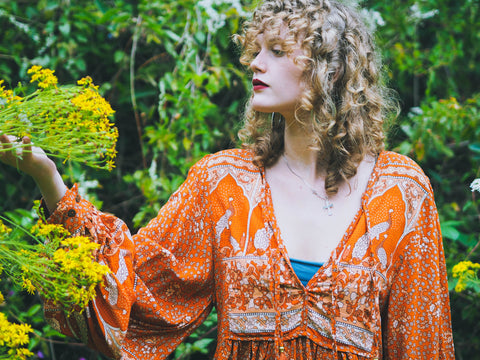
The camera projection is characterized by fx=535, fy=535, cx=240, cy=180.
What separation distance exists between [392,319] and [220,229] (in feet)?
1.53

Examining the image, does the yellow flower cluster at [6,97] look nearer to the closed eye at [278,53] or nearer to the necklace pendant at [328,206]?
the closed eye at [278,53]

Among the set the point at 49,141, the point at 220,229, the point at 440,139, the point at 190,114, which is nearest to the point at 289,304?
the point at 220,229

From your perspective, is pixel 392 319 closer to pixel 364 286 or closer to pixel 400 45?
pixel 364 286

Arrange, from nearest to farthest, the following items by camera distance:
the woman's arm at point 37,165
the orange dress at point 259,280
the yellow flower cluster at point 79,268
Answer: the yellow flower cluster at point 79,268 → the woman's arm at point 37,165 → the orange dress at point 259,280

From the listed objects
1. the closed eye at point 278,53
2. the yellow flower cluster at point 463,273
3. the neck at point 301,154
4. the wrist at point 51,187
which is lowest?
the yellow flower cluster at point 463,273

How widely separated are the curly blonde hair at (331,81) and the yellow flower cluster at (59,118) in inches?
21.0

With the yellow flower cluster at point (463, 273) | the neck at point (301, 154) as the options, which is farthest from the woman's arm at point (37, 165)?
the yellow flower cluster at point (463, 273)

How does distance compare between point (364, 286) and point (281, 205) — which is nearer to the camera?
point (364, 286)

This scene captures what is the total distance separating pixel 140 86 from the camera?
6.94 feet

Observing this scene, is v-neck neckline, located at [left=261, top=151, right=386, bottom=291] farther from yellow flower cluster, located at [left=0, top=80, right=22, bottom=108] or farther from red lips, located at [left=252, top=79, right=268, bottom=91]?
yellow flower cluster, located at [left=0, top=80, right=22, bottom=108]

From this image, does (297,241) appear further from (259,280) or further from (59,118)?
(59,118)

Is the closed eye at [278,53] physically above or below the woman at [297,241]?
above

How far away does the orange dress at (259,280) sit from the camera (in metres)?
1.21

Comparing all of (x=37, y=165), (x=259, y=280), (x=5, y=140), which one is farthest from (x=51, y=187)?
(x=259, y=280)
